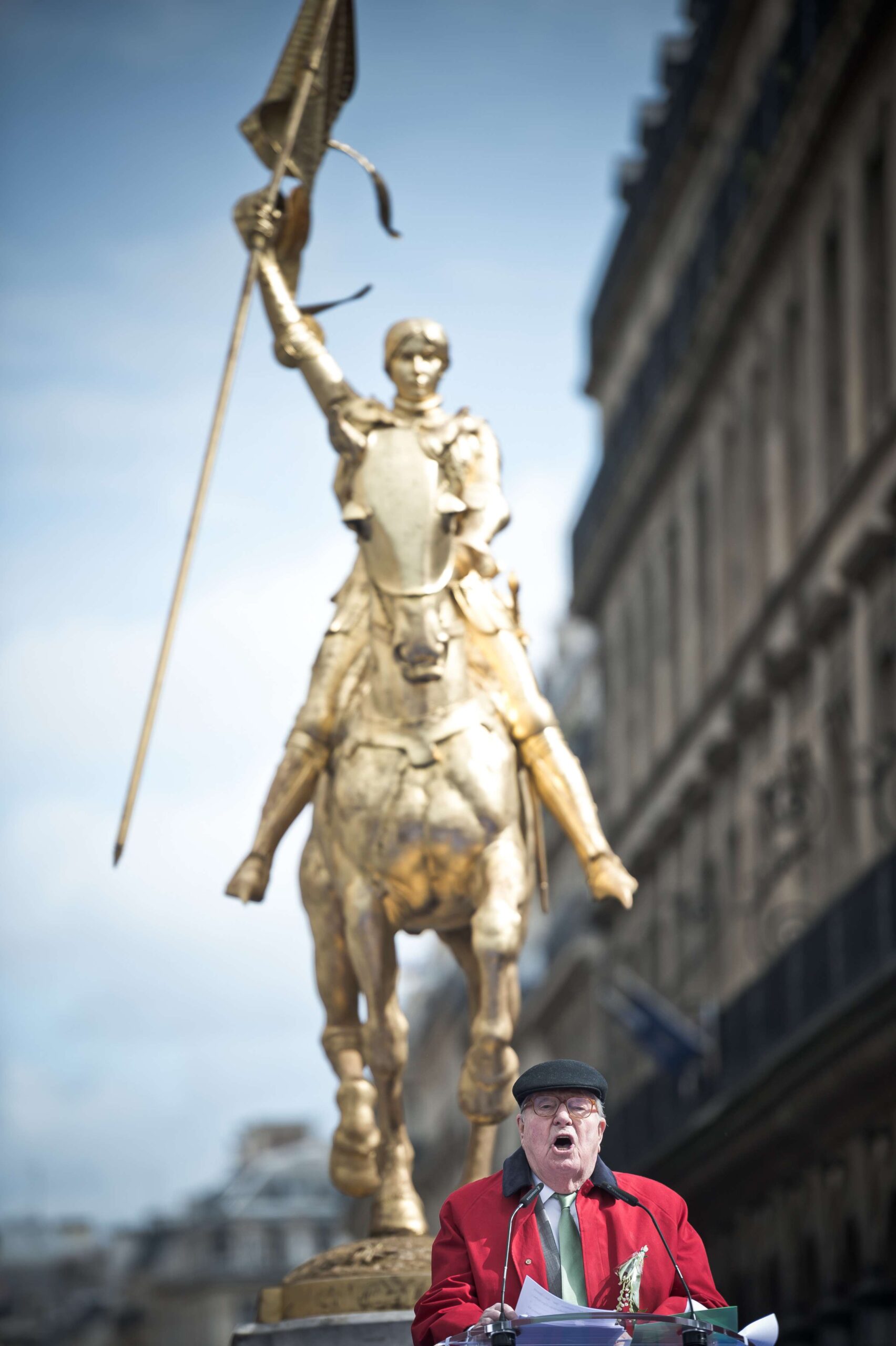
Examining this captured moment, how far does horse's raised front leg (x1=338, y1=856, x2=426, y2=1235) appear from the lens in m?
8.53

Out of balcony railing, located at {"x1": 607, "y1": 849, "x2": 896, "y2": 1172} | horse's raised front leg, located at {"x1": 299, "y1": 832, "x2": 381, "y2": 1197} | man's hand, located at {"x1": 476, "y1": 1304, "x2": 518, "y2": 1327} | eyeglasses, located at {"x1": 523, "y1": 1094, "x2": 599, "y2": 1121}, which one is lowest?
man's hand, located at {"x1": 476, "y1": 1304, "x2": 518, "y2": 1327}

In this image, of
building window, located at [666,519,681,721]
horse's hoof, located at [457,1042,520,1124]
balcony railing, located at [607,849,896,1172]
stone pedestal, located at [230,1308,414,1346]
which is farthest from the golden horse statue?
building window, located at [666,519,681,721]

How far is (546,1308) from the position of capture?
17.6 ft

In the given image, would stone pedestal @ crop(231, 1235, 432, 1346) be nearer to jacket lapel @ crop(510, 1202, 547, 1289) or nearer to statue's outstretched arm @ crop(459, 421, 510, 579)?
jacket lapel @ crop(510, 1202, 547, 1289)

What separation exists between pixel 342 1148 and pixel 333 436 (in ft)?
7.57

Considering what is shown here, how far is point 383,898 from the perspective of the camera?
8.56 meters

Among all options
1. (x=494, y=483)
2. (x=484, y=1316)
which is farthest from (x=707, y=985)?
(x=484, y=1316)

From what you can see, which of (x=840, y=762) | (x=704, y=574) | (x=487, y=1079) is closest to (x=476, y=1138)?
(x=487, y=1079)

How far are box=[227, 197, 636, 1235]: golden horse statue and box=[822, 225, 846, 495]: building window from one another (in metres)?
22.6

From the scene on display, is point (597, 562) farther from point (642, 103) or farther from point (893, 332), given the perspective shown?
point (893, 332)

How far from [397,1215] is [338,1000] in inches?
30.4

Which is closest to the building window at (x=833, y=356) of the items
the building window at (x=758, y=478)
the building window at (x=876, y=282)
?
the building window at (x=876, y=282)

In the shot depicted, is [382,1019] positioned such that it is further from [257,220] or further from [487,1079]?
[257,220]

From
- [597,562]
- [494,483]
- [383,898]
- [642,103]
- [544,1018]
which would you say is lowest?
[383,898]
